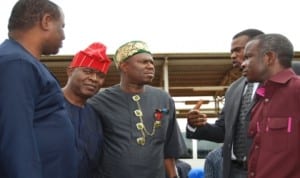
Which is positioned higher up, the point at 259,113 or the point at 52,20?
the point at 52,20

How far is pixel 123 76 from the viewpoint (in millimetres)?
3957

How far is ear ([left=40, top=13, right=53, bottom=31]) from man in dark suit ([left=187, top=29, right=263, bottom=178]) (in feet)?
4.55

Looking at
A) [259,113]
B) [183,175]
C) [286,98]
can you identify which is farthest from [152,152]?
[183,175]

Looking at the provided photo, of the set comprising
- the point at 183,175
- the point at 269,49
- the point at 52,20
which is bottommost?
the point at 183,175

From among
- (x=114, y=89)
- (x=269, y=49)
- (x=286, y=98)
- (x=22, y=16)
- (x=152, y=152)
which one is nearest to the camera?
(x=22, y=16)

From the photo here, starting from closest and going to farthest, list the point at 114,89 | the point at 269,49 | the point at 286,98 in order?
1. the point at 286,98
2. the point at 269,49
3. the point at 114,89

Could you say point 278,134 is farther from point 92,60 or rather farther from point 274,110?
point 92,60

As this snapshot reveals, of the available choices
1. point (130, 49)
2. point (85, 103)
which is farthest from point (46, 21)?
point (130, 49)

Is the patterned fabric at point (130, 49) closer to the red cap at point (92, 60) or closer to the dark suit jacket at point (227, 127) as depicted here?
the red cap at point (92, 60)

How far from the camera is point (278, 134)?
112 inches

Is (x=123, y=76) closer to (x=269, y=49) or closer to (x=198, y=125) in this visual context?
(x=198, y=125)

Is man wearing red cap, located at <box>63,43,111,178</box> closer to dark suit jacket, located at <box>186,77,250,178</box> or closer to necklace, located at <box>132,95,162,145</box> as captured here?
necklace, located at <box>132,95,162,145</box>

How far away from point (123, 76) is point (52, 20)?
1381 mm

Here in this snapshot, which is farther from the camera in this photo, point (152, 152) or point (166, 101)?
point (166, 101)
